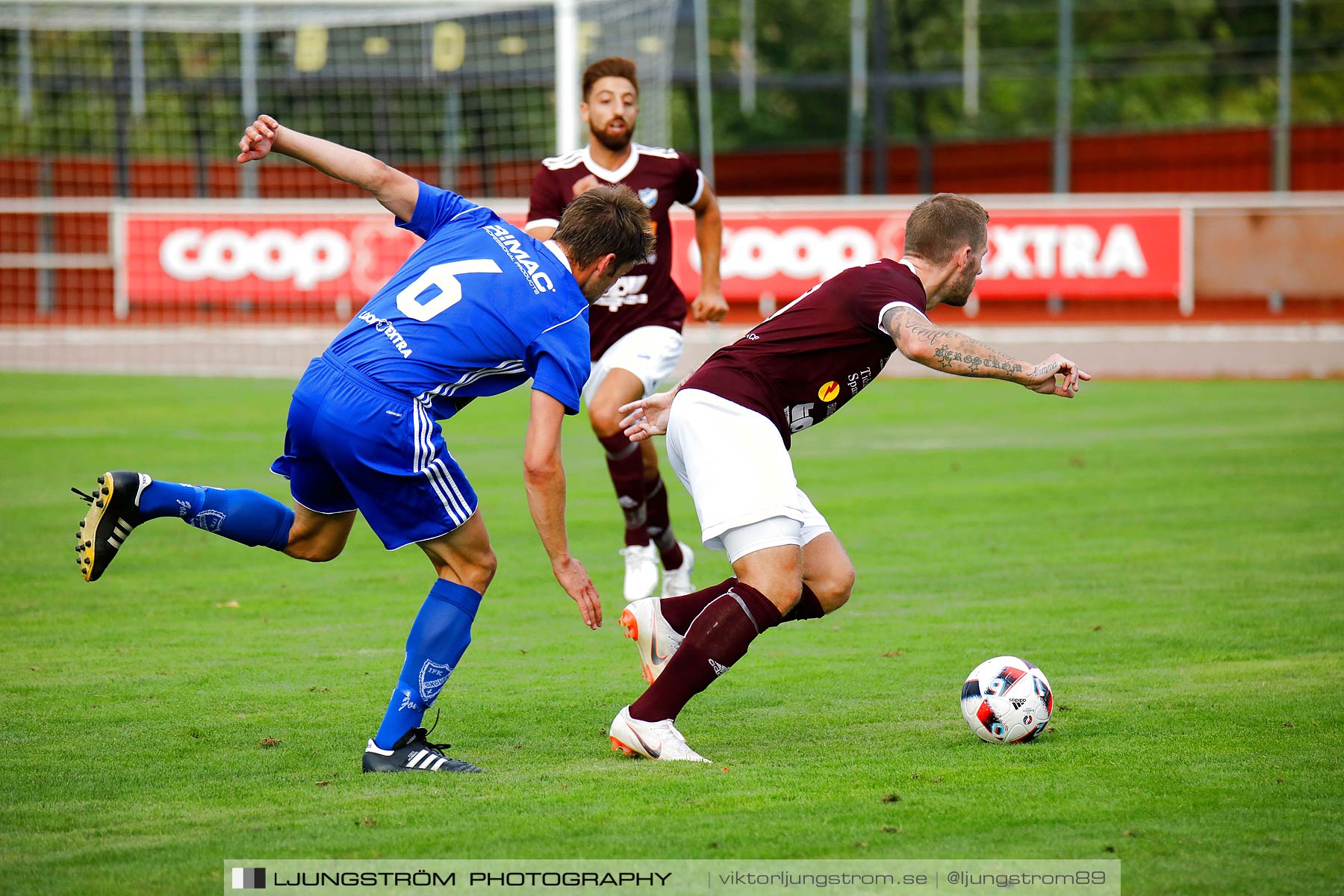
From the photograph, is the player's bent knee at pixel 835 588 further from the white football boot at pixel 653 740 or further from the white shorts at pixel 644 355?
the white shorts at pixel 644 355

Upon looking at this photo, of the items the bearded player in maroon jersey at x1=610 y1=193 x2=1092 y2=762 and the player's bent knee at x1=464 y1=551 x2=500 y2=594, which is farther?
the player's bent knee at x1=464 y1=551 x2=500 y2=594

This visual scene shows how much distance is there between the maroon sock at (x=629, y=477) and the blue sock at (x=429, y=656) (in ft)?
10.0

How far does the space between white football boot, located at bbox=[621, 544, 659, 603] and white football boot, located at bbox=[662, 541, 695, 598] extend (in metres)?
0.06

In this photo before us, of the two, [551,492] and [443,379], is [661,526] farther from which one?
[551,492]

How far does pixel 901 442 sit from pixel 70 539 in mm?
7886

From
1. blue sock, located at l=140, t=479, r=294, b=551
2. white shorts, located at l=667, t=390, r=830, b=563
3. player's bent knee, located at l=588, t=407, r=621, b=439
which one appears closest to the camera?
white shorts, located at l=667, t=390, r=830, b=563

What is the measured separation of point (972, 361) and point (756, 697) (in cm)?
184

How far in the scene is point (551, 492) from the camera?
4.61 meters

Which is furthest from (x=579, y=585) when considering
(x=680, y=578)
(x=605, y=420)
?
(x=680, y=578)

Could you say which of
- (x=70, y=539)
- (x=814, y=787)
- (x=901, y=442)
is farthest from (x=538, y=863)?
(x=901, y=442)

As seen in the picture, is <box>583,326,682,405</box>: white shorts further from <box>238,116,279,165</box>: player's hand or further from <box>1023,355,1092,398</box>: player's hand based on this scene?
<box>1023,355,1092,398</box>: player's hand

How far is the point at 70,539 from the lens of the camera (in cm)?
937

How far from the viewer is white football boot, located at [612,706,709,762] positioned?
4836mm

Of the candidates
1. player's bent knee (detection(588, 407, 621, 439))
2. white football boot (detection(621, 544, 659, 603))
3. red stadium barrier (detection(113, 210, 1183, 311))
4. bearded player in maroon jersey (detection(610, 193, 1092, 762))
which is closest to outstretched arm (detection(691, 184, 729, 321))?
player's bent knee (detection(588, 407, 621, 439))
